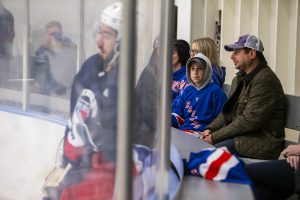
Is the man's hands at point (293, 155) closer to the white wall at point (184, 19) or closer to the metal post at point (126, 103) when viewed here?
the metal post at point (126, 103)

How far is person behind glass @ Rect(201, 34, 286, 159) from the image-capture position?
2861 millimetres

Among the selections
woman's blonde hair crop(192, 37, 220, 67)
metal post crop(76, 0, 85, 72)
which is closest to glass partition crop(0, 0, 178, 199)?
metal post crop(76, 0, 85, 72)

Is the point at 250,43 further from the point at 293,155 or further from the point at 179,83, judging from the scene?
the point at 293,155

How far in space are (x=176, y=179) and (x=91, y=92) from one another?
0.54 m

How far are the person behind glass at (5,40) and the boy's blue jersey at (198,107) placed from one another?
1912 millimetres

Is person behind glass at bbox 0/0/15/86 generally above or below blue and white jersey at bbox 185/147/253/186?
above

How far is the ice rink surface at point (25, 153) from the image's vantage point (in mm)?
1137

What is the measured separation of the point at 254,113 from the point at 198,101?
0.43 meters

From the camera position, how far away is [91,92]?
37.8 inches

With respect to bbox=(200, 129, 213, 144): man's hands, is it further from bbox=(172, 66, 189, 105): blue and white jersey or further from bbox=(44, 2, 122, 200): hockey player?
bbox=(44, 2, 122, 200): hockey player

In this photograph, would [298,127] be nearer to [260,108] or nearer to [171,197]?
[260,108]

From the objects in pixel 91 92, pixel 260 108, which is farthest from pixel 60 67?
pixel 260 108

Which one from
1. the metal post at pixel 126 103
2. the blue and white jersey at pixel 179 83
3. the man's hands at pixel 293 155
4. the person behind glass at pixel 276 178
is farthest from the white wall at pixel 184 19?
the metal post at pixel 126 103

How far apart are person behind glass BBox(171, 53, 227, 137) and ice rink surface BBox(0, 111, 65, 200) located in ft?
6.20
